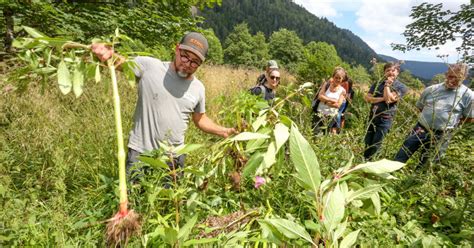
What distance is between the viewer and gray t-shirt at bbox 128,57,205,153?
2189 millimetres

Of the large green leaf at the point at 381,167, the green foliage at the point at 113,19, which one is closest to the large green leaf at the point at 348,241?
the large green leaf at the point at 381,167

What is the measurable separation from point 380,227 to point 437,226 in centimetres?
58

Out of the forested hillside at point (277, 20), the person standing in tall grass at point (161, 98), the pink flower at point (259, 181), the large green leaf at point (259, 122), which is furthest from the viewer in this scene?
the forested hillside at point (277, 20)

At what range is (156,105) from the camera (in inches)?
86.4

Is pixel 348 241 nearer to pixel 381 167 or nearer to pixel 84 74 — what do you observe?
pixel 381 167

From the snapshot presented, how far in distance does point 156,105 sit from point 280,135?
1.25m

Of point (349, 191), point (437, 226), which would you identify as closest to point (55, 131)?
point (349, 191)

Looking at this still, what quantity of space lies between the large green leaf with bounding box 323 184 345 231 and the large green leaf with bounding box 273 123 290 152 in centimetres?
28

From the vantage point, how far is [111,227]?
877 millimetres

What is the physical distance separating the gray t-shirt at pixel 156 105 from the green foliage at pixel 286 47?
2429 inches

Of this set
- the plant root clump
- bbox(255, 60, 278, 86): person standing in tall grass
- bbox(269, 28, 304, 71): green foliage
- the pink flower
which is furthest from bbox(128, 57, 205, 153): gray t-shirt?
bbox(269, 28, 304, 71): green foliage

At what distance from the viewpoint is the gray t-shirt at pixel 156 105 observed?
2.19m

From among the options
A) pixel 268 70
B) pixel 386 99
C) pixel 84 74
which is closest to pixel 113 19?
pixel 268 70

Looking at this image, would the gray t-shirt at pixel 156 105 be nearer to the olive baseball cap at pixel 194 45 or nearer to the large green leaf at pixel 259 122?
the olive baseball cap at pixel 194 45
